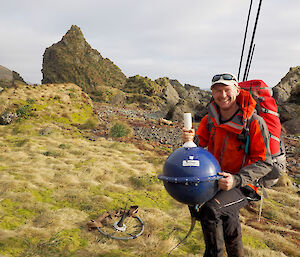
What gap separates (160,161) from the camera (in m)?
11.9

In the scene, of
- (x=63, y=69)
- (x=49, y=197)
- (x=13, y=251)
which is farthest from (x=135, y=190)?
(x=63, y=69)

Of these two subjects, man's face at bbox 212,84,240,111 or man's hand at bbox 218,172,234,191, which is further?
man's face at bbox 212,84,240,111

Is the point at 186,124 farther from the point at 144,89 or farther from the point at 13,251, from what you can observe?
the point at 144,89

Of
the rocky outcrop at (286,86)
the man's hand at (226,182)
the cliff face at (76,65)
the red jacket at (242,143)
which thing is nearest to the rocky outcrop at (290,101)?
the rocky outcrop at (286,86)

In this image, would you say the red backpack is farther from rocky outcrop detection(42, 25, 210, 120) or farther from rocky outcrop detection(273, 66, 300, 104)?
rocky outcrop detection(42, 25, 210, 120)

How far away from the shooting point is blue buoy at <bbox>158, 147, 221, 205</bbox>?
112 inches

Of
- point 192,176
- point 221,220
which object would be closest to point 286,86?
point 221,220

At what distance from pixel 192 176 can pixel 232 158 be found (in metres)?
1.07

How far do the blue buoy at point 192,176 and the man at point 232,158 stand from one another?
0.24 m

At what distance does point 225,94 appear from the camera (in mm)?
3459

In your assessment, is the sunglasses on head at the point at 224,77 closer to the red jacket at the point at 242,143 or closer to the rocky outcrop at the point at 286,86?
the red jacket at the point at 242,143

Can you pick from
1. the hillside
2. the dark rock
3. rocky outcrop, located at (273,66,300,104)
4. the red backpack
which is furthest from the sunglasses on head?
rocky outcrop, located at (273,66,300,104)

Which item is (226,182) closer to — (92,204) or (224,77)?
(224,77)

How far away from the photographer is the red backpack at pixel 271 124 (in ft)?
11.2
